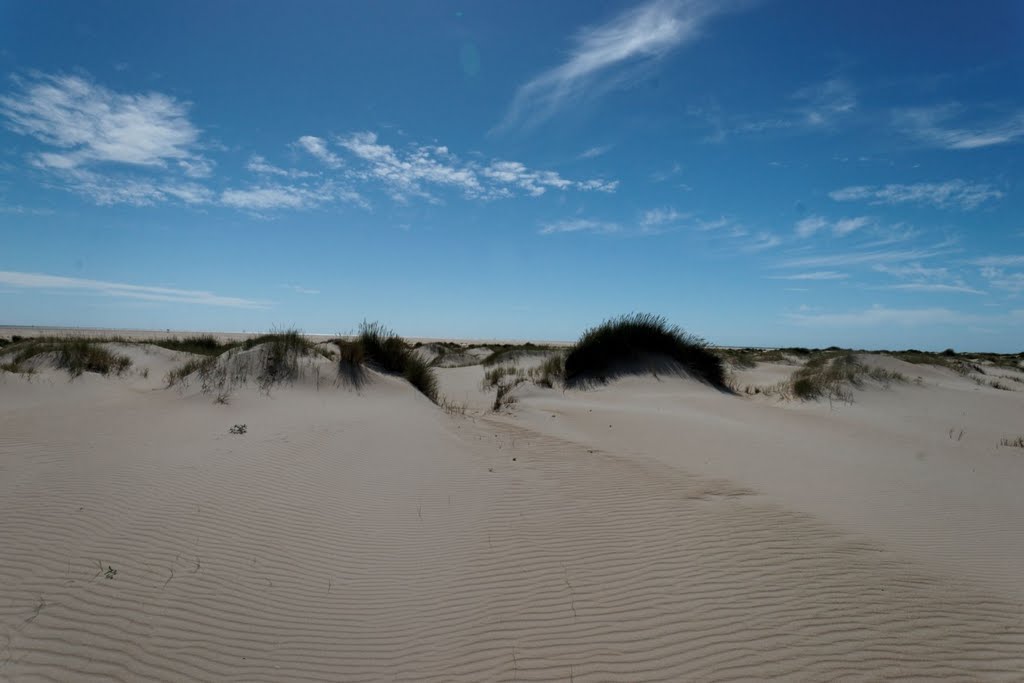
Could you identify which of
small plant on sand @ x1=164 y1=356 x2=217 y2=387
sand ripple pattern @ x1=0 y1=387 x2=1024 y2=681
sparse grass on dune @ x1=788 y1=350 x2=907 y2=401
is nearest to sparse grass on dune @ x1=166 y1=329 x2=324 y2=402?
small plant on sand @ x1=164 y1=356 x2=217 y2=387

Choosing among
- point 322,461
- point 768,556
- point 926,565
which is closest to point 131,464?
point 322,461

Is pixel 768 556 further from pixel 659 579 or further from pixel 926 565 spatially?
pixel 926 565

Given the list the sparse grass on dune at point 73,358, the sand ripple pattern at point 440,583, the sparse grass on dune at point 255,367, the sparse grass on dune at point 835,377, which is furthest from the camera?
the sparse grass on dune at point 835,377

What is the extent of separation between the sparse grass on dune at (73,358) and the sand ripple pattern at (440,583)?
7.90 m

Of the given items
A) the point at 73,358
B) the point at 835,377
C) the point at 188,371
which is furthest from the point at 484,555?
the point at 835,377

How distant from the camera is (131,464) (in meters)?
6.13

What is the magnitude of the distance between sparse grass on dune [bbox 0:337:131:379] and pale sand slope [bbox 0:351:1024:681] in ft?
18.4

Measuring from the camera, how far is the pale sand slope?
3.19m

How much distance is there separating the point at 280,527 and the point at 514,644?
105 inches

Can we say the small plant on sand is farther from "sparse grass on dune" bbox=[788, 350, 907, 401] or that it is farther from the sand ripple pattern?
"sparse grass on dune" bbox=[788, 350, 907, 401]

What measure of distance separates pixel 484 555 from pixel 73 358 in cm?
1393

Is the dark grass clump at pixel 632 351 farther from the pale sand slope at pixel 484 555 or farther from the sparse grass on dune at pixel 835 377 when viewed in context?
the pale sand slope at pixel 484 555

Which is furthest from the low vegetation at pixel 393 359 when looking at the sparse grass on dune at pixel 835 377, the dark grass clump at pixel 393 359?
the sparse grass on dune at pixel 835 377

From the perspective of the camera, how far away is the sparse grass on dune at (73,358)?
12836mm
